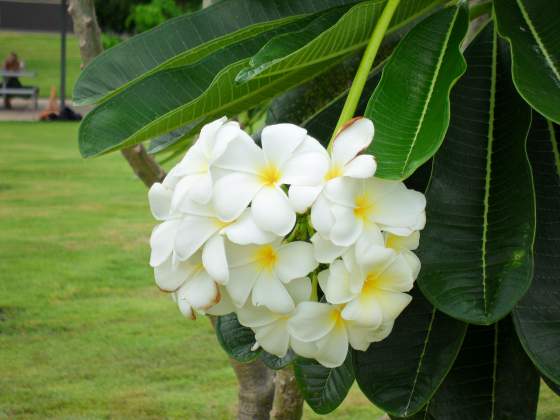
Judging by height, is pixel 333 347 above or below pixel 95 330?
above

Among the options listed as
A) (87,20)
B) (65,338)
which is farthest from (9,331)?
(87,20)

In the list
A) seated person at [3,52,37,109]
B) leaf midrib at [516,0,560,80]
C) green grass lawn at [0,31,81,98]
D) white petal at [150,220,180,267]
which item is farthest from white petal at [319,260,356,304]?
green grass lawn at [0,31,81,98]

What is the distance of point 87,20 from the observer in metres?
1.94

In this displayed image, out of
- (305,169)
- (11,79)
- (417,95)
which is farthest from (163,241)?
(11,79)

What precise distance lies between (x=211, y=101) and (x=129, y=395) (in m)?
2.62

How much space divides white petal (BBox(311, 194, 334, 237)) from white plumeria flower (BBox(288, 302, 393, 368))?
69 mm

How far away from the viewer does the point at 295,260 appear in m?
Answer: 0.63

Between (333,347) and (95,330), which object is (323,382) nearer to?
(333,347)

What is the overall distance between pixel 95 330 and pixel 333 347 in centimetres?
344

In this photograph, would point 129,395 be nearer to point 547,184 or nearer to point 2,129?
point 547,184

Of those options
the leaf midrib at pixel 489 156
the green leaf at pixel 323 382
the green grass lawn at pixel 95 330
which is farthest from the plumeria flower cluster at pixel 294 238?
the green grass lawn at pixel 95 330

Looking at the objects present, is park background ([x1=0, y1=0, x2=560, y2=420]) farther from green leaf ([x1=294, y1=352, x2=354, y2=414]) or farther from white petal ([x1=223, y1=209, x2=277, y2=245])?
white petal ([x1=223, y1=209, x2=277, y2=245])

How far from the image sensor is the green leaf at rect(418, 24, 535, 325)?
74 cm

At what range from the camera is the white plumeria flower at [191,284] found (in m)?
0.65
